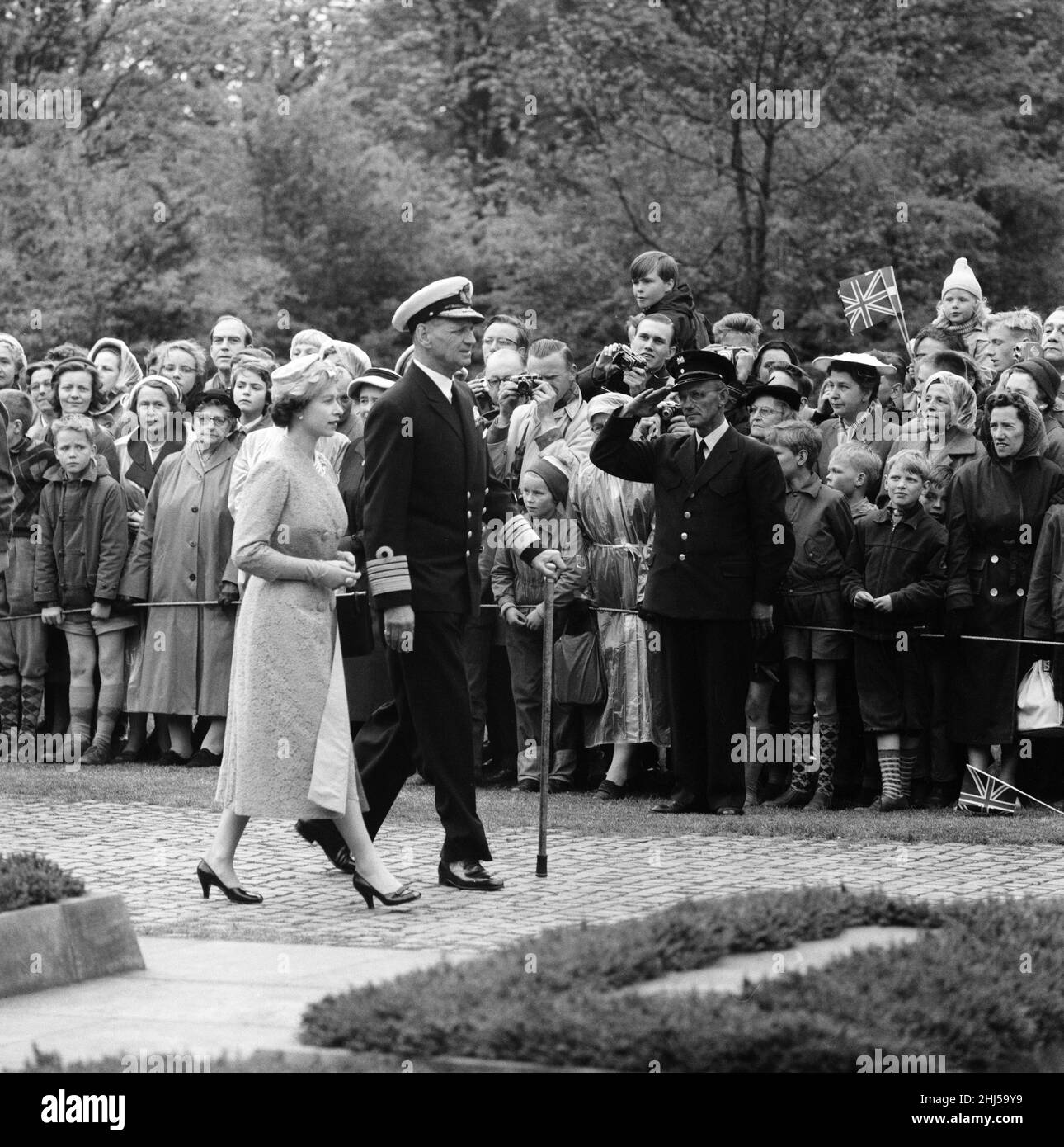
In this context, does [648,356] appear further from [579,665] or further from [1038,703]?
[1038,703]

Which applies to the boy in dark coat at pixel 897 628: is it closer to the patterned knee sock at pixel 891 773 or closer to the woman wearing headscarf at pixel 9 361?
the patterned knee sock at pixel 891 773

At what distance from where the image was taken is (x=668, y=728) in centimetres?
1326

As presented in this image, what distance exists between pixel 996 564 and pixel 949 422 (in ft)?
3.74

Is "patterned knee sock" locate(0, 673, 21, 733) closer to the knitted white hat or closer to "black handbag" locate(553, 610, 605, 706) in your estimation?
"black handbag" locate(553, 610, 605, 706)

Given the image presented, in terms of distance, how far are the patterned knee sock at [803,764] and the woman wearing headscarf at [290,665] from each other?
4098mm

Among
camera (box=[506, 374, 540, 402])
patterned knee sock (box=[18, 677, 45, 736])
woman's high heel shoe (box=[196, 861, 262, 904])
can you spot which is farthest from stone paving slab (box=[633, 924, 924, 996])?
patterned knee sock (box=[18, 677, 45, 736])

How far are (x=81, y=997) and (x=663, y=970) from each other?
202 centimetres

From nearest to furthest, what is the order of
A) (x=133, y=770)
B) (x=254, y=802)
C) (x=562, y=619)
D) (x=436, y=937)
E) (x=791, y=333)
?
(x=436, y=937)
(x=254, y=802)
(x=562, y=619)
(x=133, y=770)
(x=791, y=333)

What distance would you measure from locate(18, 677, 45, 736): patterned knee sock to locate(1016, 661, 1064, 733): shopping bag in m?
7.16

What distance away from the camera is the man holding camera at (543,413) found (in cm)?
1394

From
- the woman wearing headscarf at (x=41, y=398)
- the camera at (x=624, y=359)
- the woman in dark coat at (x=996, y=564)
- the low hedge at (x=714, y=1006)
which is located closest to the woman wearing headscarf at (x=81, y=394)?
the woman wearing headscarf at (x=41, y=398)
